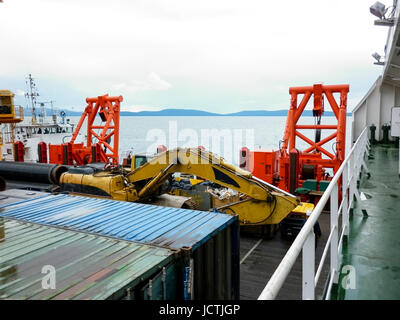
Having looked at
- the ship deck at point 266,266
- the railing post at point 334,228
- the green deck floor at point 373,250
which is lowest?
the ship deck at point 266,266

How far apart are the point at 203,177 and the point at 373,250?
535 centimetres

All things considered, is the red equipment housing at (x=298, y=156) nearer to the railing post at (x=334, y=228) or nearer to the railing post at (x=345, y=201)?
the railing post at (x=345, y=201)

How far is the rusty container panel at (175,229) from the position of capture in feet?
13.1

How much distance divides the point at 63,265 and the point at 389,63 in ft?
37.6

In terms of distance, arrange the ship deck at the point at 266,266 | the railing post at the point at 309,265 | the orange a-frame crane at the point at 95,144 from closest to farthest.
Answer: the railing post at the point at 309,265, the ship deck at the point at 266,266, the orange a-frame crane at the point at 95,144

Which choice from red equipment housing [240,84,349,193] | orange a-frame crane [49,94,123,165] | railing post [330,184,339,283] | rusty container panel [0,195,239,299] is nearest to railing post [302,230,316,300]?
railing post [330,184,339,283]

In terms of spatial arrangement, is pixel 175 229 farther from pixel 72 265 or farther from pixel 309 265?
pixel 309 265

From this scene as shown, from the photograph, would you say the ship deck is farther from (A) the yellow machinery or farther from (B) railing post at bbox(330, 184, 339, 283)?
(B) railing post at bbox(330, 184, 339, 283)

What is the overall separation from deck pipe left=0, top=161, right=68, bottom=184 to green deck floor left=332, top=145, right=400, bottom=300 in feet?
31.9

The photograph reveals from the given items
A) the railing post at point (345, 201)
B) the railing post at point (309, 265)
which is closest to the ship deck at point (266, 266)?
the railing post at point (345, 201)

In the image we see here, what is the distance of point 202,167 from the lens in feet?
28.3

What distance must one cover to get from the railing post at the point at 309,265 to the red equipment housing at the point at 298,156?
31.3 feet

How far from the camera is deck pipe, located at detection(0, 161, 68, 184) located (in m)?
11.6

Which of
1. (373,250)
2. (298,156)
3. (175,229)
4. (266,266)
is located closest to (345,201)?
(373,250)
